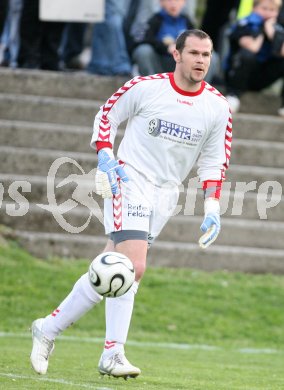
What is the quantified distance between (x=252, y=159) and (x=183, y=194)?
1278 millimetres

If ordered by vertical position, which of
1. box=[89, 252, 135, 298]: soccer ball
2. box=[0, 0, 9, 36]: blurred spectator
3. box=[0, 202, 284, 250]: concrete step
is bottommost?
box=[0, 202, 284, 250]: concrete step

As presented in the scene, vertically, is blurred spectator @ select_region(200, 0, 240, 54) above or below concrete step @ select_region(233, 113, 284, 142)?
above

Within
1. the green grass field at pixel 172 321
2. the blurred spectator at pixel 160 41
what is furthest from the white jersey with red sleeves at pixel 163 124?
the blurred spectator at pixel 160 41

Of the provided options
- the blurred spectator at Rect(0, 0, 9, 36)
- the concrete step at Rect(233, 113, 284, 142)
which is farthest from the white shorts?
the blurred spectator at Rect(0, 0, 9, 36)

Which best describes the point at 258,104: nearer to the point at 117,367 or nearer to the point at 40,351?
the point at 40,351

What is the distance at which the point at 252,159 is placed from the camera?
578 inches

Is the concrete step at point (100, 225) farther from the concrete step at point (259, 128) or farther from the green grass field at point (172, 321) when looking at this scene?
the concrete step at point (259, 128)

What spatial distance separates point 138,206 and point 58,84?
7204mm

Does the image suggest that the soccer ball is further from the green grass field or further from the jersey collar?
the jersey collar

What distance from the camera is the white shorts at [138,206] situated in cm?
822

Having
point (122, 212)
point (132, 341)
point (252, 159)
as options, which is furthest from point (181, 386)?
point (252, 159)

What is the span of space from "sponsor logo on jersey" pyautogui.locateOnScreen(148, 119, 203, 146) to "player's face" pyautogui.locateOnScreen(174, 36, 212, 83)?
0.34 metres

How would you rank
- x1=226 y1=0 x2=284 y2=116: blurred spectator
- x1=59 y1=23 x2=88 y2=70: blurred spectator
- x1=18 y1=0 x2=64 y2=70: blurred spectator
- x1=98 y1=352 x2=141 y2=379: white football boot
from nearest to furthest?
x1=98 y1=352 x2=141 y2=379: white football boot < x1=226 y1=0 x2=284 y2=116: blurred spectator < x1=18 y1=0 x2=64 y2=70: blurred spectator < x1=59 y1=23 x2=88 y2=70: blurred spectator

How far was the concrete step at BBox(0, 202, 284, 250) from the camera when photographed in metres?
13.4
